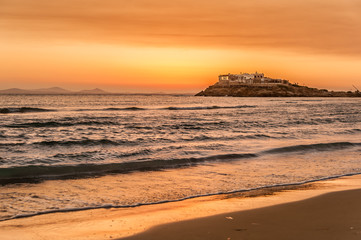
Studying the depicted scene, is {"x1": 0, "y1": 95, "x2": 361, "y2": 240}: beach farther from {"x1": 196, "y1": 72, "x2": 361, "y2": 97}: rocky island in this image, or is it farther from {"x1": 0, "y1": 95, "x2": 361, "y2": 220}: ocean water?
{"x1": 196, "y1": 72, "x2": 361, "y2": 97}: rocky island

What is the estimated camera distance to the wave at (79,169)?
34.2ft

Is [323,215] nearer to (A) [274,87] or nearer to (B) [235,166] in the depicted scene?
(B) [235,166]

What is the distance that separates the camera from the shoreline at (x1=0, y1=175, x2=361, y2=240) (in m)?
5.60

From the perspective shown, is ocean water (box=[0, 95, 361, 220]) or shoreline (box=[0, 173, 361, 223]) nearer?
shoreline (box=[0, 173, 361, 223])

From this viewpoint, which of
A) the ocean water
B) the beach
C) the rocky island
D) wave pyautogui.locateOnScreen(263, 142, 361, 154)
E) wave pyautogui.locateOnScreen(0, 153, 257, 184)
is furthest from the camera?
the rocky island

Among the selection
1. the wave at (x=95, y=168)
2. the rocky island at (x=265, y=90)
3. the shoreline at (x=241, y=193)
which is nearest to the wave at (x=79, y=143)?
the wave at (x=95, y=168)

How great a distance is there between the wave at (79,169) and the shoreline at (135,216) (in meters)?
4.04

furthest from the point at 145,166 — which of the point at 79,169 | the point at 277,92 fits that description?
the point at 277,92

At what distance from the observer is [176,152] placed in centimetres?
1471

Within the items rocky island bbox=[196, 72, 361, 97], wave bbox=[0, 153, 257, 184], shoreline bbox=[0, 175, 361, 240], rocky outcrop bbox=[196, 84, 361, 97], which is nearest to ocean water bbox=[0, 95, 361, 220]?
wave bbox=[0, 153, 257, 184]

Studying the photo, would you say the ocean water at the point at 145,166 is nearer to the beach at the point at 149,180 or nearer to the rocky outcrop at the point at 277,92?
the beach at the point at 149,180

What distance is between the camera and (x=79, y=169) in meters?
11.4

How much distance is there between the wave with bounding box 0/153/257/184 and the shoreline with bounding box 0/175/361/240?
404 cm

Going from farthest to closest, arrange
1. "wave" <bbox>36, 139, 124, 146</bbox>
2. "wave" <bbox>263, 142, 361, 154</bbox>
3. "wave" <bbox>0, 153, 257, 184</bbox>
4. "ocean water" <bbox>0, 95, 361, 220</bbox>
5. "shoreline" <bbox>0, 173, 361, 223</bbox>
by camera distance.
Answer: "wave" <bbox>36, 139, 124, 146</bbox>
"wave" <bbox>263, 142, 361, 154</bbox>
"wave" <bbox>0, 153, 257, 184</bbox>
"ocean water" <bbox>0, 95, 361, 220</bbox>
"shoreline" <bbox>0, 173, 361, 223</bbox>
